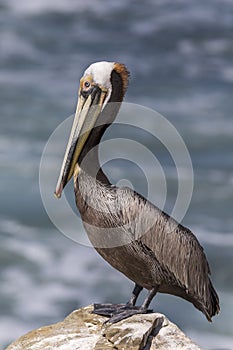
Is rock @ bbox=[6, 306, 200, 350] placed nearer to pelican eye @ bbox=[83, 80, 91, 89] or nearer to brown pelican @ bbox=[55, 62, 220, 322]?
brown pelican @ bbox=[55, 62, 220, 322]

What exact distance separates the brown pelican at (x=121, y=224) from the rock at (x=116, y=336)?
106 millimetres

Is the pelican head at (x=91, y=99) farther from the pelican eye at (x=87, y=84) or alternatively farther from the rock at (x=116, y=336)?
the rock at (x=116, y=336)

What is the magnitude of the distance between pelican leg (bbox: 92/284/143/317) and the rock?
0.16ft

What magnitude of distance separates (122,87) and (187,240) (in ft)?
4.06

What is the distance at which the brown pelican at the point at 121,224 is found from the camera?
5328 millimetres

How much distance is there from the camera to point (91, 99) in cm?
561

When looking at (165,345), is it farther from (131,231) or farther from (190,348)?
(131,231)

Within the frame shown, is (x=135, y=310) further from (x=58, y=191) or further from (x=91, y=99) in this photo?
(x=91, y=99)

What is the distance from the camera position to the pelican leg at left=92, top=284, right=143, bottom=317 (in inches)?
217

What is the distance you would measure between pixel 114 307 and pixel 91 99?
60.9 inches

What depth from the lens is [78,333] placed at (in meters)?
5.38

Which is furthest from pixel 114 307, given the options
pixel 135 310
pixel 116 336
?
pixel 116 336

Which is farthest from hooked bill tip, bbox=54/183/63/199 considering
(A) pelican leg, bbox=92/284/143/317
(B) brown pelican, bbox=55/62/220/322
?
(A) pelican leg, bbox=92/284/143/317

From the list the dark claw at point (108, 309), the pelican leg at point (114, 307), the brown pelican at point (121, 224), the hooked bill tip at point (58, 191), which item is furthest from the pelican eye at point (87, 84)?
the dark claw at point (108, 309)
